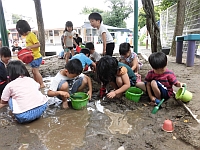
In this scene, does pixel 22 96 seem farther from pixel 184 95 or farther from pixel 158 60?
pixel 184 95

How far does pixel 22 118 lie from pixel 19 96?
0.23m

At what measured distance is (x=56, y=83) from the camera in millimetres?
2352

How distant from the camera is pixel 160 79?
231 cm

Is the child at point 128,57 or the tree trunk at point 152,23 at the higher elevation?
the tree trunk at point 152,23

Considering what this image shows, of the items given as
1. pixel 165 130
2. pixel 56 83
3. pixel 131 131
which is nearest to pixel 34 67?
pixel 56 83

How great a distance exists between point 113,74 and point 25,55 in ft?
5.19

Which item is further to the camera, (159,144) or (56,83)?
(56,83)

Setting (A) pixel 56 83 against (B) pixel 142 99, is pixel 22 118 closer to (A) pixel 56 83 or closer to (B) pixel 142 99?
(A) pixel 56 83

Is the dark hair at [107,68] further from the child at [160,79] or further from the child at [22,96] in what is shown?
the child at [22,96]

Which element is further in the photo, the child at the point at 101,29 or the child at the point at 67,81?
the child at the point at 101,29

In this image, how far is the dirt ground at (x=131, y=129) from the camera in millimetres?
1528

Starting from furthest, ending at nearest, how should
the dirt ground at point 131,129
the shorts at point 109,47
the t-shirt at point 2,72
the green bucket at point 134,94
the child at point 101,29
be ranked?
the shorts at point 109,47 < the child at point 101,29 < the t-shirt at point 2,72 < the green bucket at point 134,94 < the dirt ground at point 131,129

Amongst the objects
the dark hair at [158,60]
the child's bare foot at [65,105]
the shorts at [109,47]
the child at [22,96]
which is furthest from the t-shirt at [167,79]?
the shorts at [109,47]

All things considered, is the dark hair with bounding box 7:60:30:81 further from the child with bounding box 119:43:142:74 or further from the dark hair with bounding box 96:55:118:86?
the child with bounding box 119:43:142:74
